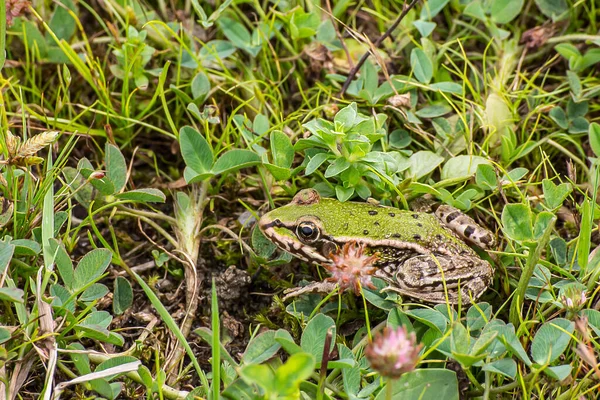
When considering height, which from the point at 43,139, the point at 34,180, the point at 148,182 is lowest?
the point at 148,182

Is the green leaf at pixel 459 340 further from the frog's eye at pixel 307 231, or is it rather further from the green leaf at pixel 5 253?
the green leaf at pixel 5 253

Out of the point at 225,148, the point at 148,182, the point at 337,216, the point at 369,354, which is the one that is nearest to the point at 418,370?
the point at 369,354

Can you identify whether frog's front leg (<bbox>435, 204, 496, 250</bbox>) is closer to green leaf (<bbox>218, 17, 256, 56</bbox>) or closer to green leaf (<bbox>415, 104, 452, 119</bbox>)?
green leaf (<bbox>415, 104, 452, 119</bbox>)

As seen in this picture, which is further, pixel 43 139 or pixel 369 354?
pixel 43 139

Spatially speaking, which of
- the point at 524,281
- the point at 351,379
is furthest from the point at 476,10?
the point at 351,379

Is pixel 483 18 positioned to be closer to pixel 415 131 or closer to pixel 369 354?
pixel 415 131

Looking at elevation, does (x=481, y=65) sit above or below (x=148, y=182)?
above

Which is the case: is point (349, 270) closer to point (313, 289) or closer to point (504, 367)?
point (313, 289)
